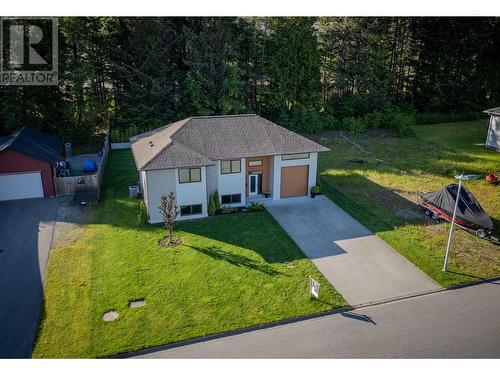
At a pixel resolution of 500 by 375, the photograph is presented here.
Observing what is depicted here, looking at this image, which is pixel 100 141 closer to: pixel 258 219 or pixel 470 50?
pixel 258 219

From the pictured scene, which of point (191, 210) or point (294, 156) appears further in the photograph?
point (294, 156)

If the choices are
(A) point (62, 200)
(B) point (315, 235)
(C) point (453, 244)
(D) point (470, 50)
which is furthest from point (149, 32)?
(D) point (470, 50)

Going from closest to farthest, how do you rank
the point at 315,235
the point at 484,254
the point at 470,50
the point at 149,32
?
the point at 484,254, the point at 315,235, the point at 149,32, the point at 470,50

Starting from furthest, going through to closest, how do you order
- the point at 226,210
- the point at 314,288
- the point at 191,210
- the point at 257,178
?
the point at 257,178 → the point at 226,210 → the point at 191,210 → the point at 314,288

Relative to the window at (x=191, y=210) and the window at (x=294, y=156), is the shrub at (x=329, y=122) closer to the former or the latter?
the window at (x=294, y=156)

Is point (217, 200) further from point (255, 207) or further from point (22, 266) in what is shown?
point (22, 266)

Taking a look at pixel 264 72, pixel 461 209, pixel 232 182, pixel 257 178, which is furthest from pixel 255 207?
pixel 264 72

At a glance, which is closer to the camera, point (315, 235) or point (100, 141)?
point (315, 235)
